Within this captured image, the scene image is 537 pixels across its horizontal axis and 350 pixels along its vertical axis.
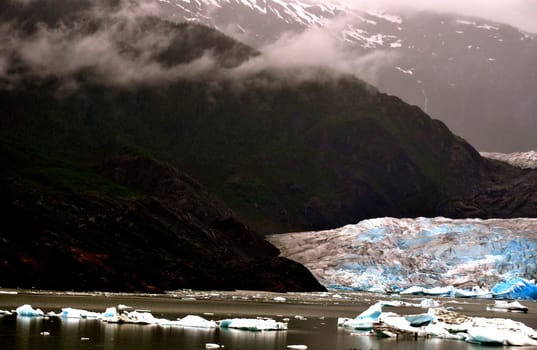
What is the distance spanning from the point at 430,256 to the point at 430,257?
16.3 inches

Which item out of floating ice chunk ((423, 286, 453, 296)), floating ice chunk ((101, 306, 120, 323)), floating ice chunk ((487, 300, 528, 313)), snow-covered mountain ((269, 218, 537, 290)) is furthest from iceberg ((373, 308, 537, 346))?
snow-covered mountain ((269, 218, 537, 290))

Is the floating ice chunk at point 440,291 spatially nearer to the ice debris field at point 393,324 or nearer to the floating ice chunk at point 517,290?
the floating ice chunk at point 517,290

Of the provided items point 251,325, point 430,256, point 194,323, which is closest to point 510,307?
point 251,325

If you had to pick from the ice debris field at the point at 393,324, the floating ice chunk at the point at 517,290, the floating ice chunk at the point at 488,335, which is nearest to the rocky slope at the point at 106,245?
the floating ice chunk at the point at 517,290

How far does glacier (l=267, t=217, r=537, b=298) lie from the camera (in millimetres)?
173250

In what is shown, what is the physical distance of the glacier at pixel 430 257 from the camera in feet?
568

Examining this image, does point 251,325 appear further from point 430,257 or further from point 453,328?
point 430,257

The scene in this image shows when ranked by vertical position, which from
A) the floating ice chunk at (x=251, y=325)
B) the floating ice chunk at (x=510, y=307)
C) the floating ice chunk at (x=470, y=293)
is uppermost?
the floating ice chunk at (x=470, y=293)

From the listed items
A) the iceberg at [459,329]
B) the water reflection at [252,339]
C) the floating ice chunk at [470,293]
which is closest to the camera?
the water reflection at [252,339]

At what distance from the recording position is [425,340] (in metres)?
57.0

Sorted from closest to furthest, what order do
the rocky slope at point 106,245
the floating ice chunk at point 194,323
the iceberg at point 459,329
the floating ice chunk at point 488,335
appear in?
the floating ice chunk at point 488,335 < the iceberg at point 459,329 < the floating ice chunk at point 194,323 < the rocky slope at point 106,245

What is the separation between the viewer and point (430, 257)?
183375 mm

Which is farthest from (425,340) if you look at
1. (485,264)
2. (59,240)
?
(485,264)

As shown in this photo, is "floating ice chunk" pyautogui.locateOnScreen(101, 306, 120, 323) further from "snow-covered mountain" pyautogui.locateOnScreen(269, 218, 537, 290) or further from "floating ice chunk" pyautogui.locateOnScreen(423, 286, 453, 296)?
"snow-covered mountain" pyautogui.locateOnScreen(269, 218, 537, 290)
